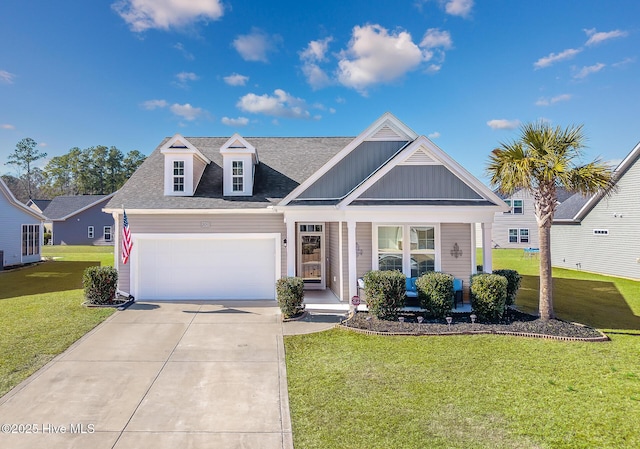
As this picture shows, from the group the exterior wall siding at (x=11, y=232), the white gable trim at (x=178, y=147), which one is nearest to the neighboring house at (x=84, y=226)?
the exterior wall siding at (x=11, y=232)

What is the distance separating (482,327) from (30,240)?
97.2 ft

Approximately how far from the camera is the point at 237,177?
13.8 metres

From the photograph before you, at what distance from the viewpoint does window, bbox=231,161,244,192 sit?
1377 cm

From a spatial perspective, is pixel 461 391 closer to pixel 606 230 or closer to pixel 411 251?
pixel 411 251

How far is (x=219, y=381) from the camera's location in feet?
20.6

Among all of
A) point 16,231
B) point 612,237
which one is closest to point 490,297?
point 612,237

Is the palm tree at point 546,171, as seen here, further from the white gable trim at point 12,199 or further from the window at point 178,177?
→ the white gable trim at point 12,199

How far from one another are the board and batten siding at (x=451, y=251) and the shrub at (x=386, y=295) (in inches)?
101

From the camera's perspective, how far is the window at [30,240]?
23.5m

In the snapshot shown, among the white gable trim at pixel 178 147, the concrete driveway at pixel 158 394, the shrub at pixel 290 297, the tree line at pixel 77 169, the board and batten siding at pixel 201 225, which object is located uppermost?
the tree line at pixel 77 169

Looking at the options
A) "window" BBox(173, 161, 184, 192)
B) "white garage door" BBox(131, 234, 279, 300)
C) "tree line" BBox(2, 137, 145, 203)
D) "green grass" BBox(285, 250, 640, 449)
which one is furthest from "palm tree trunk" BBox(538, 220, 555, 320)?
"tree line" BBox(2, 137, 145, 203)

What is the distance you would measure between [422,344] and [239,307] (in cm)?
646

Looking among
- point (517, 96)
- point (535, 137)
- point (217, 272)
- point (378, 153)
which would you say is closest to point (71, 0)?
point (217, 272)

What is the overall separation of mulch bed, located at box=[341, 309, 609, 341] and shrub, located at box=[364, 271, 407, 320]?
0.86ft
